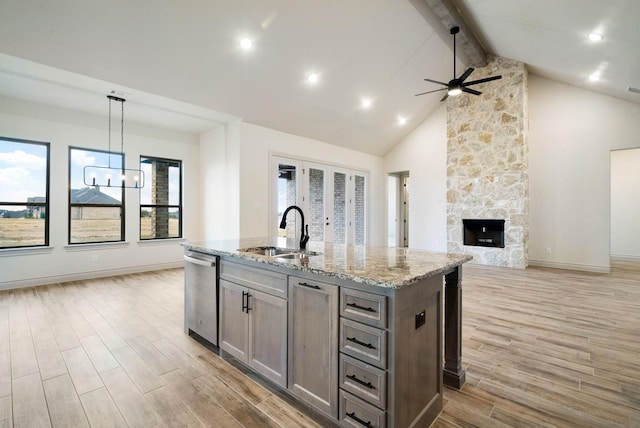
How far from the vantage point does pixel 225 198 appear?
5.96 meters

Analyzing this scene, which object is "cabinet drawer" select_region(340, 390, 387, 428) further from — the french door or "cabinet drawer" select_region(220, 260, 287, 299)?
the french door

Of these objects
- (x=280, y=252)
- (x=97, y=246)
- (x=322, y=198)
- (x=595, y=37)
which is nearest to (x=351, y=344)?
(x=280, y=252)

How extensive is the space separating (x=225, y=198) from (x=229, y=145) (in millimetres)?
1047

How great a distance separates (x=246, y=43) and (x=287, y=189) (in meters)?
2.99

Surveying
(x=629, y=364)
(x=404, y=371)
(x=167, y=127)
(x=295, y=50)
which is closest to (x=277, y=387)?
(x=404, y=371)

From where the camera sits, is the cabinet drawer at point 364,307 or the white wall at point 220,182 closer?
the cabinet drawer at point 364,307

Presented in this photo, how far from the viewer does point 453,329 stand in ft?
6.91

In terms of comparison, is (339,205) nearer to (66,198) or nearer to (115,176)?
(115,176)

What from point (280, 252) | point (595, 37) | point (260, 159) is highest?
point (595, 37)

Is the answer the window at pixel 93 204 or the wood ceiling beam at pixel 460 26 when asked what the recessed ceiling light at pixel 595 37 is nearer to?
the wood ceiling beam at pixel 460 26

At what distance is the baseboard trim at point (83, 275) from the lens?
475cm

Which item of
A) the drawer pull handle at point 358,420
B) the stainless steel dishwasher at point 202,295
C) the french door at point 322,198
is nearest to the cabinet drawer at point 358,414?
the drawer pull handle at point 358,420

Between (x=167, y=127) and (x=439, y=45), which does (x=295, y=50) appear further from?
(x=167, y=127)

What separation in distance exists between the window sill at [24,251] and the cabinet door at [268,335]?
4973 mm
